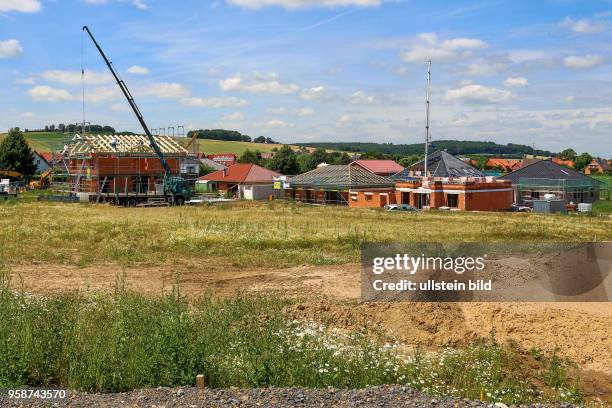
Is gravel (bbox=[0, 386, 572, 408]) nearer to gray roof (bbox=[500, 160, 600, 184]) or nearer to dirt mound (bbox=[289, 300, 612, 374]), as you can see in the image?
dirt mound (bbox=[289, 300, 612, 374])

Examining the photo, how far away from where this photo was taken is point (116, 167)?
5084 cm

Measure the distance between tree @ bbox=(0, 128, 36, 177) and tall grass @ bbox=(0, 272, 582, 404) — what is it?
58.9 metres

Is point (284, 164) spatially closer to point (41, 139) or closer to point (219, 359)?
point (41, 139)

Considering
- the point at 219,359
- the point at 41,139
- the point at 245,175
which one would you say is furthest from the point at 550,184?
the point at 41,139

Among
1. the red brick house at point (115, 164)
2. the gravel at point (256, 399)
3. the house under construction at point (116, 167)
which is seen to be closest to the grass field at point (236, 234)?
the gravel at point (256, 399)

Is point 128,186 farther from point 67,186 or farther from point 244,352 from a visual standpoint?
point 244,352

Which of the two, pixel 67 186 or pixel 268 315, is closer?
pixel 268 315

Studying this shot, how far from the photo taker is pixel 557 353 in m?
9.70

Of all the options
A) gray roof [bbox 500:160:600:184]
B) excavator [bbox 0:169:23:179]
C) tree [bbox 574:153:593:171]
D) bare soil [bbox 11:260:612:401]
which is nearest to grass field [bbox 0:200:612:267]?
bare soil [bbox 11:260:612:401]

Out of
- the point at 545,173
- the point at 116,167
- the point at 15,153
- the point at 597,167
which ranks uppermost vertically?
the point at 15,153

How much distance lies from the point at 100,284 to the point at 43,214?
22.1 meters

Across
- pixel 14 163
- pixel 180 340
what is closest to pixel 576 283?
pixel 180 340

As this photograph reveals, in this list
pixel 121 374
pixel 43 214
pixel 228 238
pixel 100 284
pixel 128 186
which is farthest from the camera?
pixel 128 186

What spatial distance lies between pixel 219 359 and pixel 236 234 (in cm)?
1643
